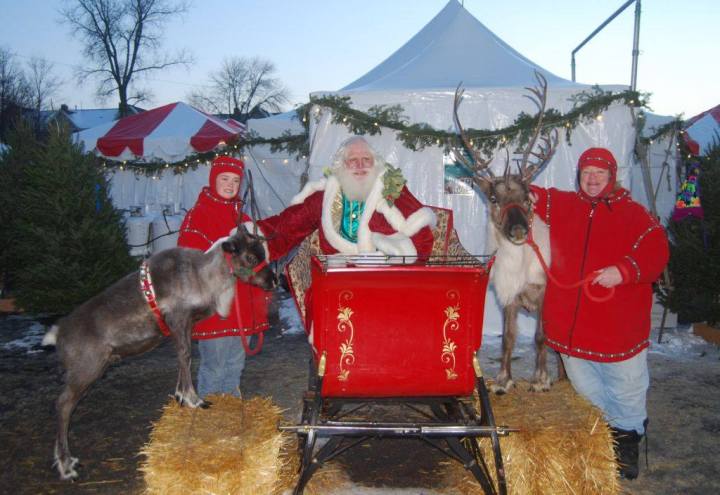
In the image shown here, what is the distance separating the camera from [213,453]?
3.02 m

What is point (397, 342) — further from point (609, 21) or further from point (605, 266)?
point (609, 21)

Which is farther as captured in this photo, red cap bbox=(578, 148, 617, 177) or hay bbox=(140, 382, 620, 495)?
red cap bbox=(578, 148, 617, 177)

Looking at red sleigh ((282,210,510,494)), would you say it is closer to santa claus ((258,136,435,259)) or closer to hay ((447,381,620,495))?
hay ((447,381,620,495))

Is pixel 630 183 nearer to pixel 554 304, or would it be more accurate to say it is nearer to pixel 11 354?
pixel 554 304

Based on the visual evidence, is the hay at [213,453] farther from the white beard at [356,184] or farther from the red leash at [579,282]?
the red leash at [579,282]

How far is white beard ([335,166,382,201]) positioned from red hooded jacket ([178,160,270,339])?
2.74 feet

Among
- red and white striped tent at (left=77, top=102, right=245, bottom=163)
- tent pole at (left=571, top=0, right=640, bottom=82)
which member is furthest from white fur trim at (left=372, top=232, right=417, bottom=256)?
red and white striped tent at (left=77, top=102, right=245, bottom=163)

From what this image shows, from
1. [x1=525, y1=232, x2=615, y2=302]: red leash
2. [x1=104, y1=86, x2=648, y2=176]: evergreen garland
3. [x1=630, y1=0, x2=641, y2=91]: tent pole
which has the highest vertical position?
[x1=630, y1=0, x2=641, y2=91]: tent pole

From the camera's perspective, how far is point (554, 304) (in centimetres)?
392

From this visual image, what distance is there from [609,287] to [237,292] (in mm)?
2605

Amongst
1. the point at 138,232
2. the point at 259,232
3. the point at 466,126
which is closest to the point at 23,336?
the point at 138,232

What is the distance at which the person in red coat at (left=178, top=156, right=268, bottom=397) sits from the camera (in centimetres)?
418

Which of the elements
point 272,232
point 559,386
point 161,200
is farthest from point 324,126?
point 161,200

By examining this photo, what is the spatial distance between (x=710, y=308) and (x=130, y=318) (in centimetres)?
741
